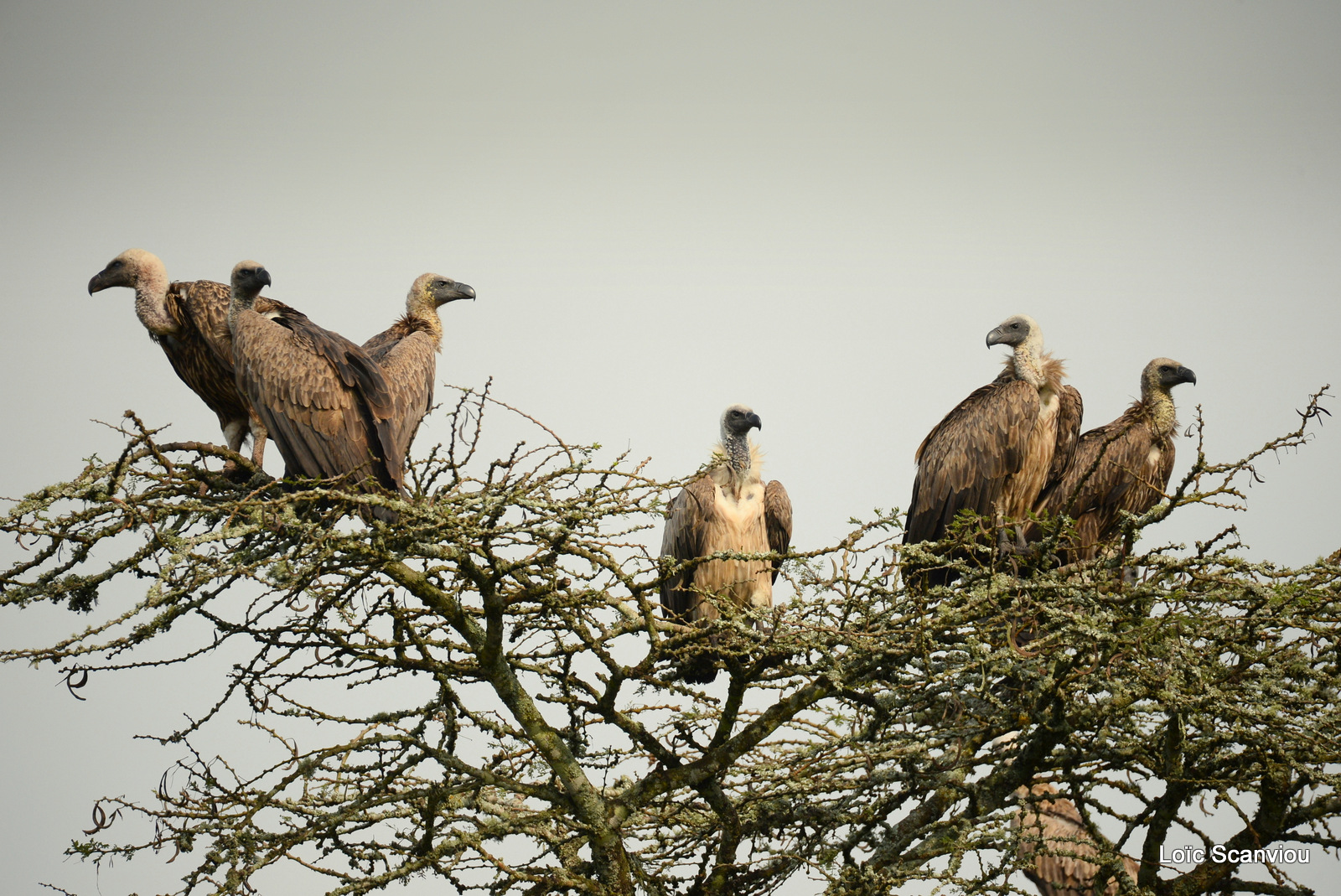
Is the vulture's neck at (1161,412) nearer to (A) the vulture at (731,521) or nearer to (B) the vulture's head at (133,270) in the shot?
(A) the vulture at (731,521)

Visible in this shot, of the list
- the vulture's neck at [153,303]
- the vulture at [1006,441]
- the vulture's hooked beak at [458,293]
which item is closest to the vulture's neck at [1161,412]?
the vulture at [1006,441]

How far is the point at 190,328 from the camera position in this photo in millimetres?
6508

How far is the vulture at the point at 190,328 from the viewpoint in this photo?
628 centimetres

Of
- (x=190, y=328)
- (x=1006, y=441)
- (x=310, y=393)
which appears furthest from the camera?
(x=1006, y=441)

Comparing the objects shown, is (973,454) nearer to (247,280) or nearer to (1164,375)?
(1164,375)

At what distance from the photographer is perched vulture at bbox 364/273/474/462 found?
652 centimetres

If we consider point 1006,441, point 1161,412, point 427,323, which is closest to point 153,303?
point 427,323

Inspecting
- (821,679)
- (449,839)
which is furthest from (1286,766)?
(449,839)

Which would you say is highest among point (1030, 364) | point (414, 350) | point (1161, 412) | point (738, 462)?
point (1161, 412)

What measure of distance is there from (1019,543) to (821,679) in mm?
3159

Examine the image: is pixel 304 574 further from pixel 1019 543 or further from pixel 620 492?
pixel 1019 543

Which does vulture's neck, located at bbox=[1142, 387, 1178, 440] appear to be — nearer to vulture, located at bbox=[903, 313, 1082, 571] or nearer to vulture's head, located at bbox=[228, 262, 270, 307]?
vulture, located at bbox=[903, 313, 1082, 571]

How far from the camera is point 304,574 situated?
347 cm

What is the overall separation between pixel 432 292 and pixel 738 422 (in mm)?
2605
